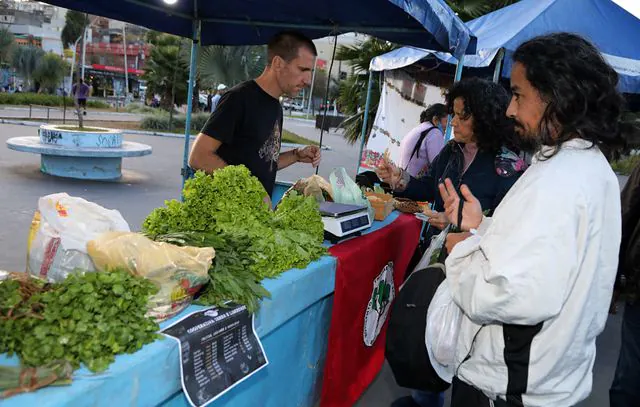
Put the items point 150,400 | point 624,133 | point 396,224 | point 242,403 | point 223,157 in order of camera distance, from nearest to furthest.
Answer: point 150,400 < point 624,133 < point 242,403 < point 223,157 < point 396,224

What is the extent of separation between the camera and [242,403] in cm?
201

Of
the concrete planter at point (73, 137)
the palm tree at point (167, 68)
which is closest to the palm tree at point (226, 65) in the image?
the palm tree at point (167, 68)

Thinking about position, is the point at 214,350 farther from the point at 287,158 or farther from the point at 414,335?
the point at 287,158

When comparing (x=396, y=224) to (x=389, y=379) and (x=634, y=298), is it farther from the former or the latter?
(x=634, y=298)

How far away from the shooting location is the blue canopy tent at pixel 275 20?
377 centimetres

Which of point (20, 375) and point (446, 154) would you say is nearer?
point (20, 375)

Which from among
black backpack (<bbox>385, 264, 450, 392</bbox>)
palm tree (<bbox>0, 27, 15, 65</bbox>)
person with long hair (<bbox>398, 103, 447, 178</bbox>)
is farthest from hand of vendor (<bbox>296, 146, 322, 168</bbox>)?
palm tree (<bbox>0, 27, 15, 65</bbox>)

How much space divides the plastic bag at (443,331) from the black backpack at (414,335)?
0.16 ft

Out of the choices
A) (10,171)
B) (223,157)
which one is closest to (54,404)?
(223,157)

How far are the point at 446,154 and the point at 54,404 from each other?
8.88 ft

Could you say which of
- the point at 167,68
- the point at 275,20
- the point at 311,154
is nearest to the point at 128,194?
the point at 275,20

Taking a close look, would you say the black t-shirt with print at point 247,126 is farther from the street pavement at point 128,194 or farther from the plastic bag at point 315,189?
the street pavement at point 128,194

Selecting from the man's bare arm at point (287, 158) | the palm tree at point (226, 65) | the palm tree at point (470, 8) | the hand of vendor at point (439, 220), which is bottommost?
the hand of vendor at point (439, 220)

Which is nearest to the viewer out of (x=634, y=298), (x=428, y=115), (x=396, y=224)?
(x=634, y=298)
